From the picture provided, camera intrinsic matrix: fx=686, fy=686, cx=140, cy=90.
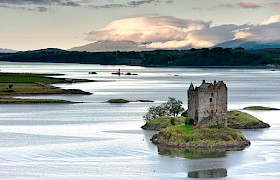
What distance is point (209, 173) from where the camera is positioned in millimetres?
63094

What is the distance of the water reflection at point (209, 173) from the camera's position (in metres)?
61.7

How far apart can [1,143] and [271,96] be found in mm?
111031

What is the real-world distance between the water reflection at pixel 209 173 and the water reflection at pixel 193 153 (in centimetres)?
643

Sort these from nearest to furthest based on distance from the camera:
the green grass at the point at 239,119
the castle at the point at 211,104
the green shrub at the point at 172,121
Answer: the castle at the point at 211,104, the green shrub at the point at 172,121, the green grass at the point at 239,119

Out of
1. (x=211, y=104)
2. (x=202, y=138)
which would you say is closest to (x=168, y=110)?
(x=211, y=104)

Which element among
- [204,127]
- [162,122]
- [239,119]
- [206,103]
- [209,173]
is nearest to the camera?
[209,173]

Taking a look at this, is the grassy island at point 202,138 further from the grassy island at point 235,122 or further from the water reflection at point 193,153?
the grassy island at point 235,122

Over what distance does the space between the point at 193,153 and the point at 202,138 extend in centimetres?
379

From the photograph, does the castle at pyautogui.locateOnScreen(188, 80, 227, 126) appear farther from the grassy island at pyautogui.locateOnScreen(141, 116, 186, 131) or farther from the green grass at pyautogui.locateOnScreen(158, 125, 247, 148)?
the grassy island at pyautogui.locateOnScreen(141, 116, 186, 131)

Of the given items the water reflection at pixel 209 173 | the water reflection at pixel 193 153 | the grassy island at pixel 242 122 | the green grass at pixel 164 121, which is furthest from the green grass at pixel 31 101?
the water reflection at pixel 209 173

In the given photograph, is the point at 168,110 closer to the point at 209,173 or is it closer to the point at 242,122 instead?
the point at 242,122

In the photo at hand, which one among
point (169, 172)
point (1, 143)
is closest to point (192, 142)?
point (169, 172)

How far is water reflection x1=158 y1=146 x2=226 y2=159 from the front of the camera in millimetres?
71706

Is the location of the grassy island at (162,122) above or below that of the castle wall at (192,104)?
below
